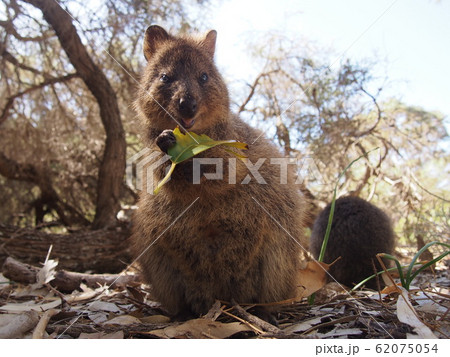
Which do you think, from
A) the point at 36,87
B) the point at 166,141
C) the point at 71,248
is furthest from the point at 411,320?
the point at 36,87

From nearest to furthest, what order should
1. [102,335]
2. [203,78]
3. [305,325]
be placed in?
[102,335], [305,325], [203,78]

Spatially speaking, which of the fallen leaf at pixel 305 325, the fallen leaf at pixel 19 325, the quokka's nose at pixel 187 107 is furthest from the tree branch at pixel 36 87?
the fallen leaf at pixel 305 325

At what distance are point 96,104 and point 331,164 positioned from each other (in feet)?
13.4

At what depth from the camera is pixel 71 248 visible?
5.75 meters

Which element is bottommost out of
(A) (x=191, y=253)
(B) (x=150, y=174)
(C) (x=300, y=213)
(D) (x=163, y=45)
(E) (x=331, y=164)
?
(A) (x=191, y=253)

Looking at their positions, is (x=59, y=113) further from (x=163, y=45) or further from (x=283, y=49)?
(x=163, y=45)

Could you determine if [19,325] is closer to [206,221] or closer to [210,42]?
[206,221]

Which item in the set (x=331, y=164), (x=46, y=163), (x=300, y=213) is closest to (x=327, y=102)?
(x=331, y=164)

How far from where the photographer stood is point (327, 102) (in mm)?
5668

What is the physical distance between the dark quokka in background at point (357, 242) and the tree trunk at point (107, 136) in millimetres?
3583

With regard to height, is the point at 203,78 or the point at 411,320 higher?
the point at 203,78

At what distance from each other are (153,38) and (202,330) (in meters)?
2.31

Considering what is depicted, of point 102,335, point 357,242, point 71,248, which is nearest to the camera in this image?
point 102,335

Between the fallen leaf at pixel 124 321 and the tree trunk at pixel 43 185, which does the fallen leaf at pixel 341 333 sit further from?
the tree trunk at pixel 43 185
